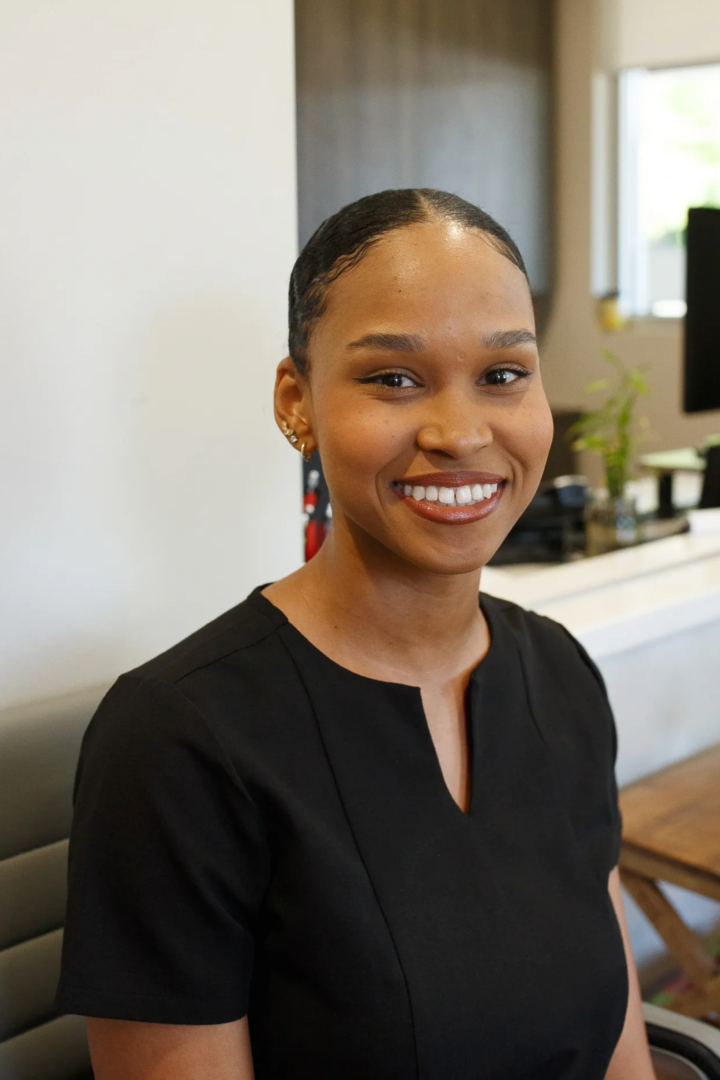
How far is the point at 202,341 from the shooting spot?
1312mm

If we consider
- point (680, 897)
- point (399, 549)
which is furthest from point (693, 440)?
point (399, 549)

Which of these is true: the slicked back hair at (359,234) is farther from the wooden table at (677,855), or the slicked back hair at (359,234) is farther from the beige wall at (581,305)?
the beige wall at (581,305)

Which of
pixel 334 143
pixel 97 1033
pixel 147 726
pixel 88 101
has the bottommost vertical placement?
pixel 97 1033

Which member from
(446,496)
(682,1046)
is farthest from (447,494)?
(682,1046)

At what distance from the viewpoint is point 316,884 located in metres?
0.88

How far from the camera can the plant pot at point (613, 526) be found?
253 cm

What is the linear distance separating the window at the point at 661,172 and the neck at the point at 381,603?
4.24m

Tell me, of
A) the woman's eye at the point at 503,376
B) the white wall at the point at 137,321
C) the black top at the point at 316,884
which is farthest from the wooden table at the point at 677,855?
the woman's eye at the point at 503,376

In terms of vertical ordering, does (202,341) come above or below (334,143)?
below

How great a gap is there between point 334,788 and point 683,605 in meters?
1.20

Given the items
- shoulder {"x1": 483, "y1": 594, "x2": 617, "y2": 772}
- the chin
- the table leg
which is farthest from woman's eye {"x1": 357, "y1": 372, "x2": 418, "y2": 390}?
the table leg

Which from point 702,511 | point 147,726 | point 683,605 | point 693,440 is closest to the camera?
point 147,726

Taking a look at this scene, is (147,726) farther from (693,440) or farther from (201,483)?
(693,440)

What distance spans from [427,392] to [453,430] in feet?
0.13
